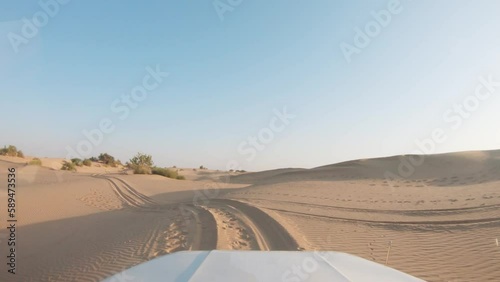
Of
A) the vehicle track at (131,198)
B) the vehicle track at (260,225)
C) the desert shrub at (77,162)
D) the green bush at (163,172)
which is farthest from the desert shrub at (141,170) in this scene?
the vehicle track at (260,225)

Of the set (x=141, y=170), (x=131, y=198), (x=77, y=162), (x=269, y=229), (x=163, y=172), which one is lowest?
(x=269, y=229)

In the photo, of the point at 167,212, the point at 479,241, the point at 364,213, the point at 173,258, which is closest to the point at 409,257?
the point at 479,241

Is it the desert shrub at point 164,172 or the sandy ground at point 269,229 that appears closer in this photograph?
the sandy ground at point 269,229

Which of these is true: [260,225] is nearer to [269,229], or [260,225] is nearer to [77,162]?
[269,229]

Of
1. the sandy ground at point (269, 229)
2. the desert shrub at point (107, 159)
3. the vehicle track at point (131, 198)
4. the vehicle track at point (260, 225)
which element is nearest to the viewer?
the sandy ground at point (269, 229)

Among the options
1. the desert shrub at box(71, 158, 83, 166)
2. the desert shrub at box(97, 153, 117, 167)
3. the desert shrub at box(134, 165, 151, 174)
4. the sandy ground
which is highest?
the desert shrub at box(97, 153, 117, 167)

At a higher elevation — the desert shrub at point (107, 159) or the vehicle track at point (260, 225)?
the desert shrub at point (107, 159)

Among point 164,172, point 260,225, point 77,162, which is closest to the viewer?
point 260,225

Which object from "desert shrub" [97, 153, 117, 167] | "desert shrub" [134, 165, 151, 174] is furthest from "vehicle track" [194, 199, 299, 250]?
"desert shrub" [97, 153, 117, 167]

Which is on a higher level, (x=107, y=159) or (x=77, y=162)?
(x=107, y=159)

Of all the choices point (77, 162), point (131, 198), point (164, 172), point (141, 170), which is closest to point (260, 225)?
point (131, 198)

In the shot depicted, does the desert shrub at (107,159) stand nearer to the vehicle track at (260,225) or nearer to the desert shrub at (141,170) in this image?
the desert shrub at (141,170)

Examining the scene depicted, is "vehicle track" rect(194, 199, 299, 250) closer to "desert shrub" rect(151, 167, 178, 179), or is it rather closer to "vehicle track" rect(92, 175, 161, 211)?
"vehicle track" rect(92, 175, 161, 211)

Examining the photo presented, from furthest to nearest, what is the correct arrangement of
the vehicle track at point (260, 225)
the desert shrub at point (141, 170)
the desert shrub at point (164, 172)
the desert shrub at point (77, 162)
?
1. the desert shrub at point (77, 162)
2. the desert shrub at point (164, 172)
3. the desert shrub at point (141, 170)
4. the vehicle track at point (260, 225)
